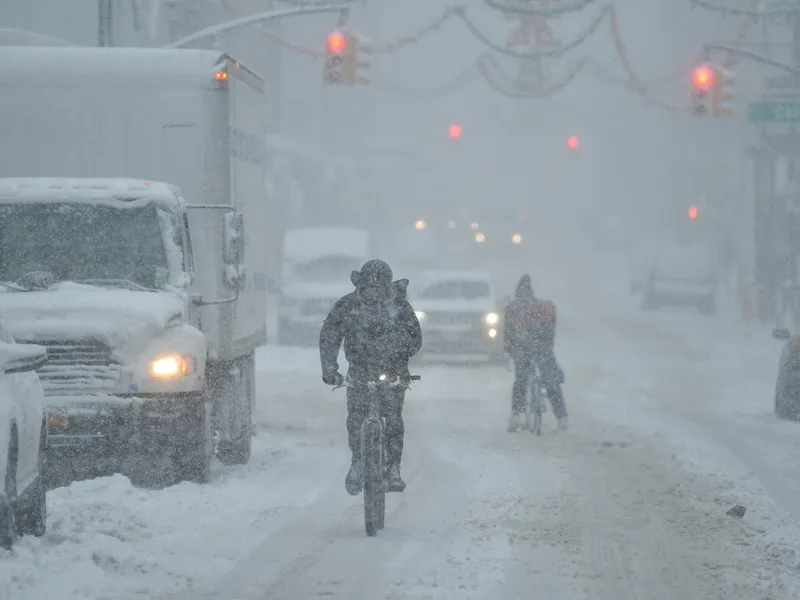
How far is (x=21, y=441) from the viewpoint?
8.11 metres

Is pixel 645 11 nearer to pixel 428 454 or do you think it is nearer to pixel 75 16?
pixel 75 16

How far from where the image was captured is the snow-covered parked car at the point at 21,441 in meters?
7.74

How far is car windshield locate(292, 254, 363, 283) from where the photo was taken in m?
30.1

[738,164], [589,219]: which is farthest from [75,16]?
[589,219]

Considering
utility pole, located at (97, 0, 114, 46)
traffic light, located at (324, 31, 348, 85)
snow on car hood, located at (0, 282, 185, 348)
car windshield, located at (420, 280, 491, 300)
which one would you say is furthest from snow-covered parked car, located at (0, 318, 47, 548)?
car windshield, located at (420, 280, 491, 300)

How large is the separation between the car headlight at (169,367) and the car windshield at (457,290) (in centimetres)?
1528

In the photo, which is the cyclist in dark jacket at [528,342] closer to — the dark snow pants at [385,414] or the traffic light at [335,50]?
the dark snow pants at [385,414]

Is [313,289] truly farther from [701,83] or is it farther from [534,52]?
[534,52]

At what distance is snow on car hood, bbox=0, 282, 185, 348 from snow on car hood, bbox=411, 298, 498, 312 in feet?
47.5

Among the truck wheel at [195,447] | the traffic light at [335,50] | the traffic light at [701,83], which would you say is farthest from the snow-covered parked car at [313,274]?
the truck wheel at [195,447]

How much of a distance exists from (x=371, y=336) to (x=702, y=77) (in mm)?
19468

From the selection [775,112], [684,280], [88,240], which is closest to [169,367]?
[88,240]

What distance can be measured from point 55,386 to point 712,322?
106ft

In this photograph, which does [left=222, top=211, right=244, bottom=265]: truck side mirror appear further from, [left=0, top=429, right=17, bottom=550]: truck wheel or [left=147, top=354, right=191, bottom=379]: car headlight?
[left=0, top=429, right=17, bottom=550]: truck wheel
